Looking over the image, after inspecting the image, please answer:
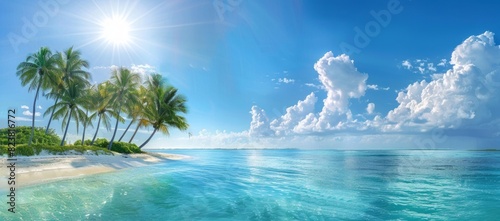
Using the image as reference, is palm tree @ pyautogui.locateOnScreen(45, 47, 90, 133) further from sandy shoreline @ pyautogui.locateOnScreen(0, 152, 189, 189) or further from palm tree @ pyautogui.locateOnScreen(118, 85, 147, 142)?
sandy shoreline @ pyautogui.locateOnScreen(0, 152, 189, 189)

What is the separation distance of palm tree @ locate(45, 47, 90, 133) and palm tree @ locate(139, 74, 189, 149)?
10.1 metres

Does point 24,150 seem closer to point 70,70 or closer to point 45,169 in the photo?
point 45,169

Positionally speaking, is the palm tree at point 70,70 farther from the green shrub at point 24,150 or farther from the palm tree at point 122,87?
the green shrub at point 24,150

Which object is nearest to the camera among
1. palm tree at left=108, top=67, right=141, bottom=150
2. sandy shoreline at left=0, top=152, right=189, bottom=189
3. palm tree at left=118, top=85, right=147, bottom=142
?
sandy shoreline at left=0, top=152, right=189, bottom=189

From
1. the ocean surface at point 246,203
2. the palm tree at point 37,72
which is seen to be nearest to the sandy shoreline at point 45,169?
the ocean surface at point 246,203

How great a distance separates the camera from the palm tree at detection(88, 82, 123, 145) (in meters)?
41.1

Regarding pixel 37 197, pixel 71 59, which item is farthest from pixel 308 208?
pixel 71 59

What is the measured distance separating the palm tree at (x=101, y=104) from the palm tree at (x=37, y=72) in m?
7.07

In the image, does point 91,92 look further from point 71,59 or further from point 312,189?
point 312,189

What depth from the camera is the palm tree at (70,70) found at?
120 feet

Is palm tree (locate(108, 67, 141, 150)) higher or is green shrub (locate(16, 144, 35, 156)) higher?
palm tree (locate(108, 67, 141, 150))

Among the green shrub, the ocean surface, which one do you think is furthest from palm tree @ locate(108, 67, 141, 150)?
the ocean surface

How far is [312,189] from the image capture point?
15.6 metres

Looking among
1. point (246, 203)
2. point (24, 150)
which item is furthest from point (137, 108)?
point (246, 203)
